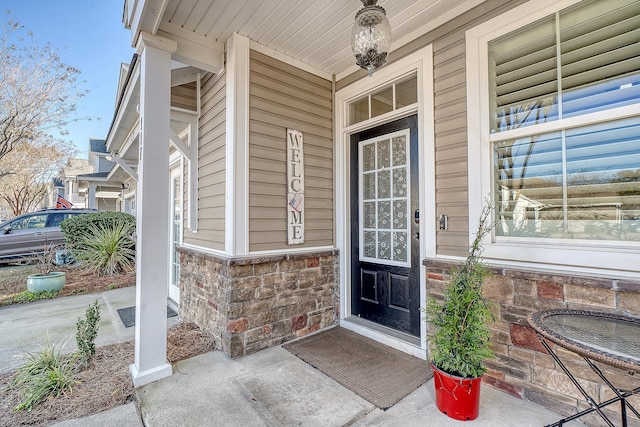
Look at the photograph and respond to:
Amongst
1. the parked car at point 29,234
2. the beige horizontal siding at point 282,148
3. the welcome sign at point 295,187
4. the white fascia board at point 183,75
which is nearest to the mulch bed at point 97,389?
the beige horizontal siding at point 282,148

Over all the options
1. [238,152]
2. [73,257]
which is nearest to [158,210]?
[238,152]

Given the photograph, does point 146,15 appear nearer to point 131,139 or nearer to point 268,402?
point 268,402

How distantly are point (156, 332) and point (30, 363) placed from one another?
1.00 metres

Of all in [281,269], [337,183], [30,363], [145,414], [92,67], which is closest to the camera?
[145,414]

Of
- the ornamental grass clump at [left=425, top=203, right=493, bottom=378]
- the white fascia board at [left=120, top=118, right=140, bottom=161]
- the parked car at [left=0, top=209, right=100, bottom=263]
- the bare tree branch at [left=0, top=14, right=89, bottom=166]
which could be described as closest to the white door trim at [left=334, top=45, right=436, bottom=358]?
the ornamental grass clump at [left=425, top=203, right=493, bottom=378]

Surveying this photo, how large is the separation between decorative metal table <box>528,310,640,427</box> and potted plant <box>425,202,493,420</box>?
290 millimetres

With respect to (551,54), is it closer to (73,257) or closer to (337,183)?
(337,183)

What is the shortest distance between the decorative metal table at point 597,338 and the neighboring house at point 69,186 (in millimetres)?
17467

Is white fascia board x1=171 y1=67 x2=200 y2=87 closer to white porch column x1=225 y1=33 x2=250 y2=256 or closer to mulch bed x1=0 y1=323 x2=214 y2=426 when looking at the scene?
white porch column x1=225 y1=33 x2=250 y2=256

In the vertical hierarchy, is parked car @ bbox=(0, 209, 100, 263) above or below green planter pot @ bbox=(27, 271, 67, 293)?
above

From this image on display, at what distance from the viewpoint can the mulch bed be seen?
1813 millimetres

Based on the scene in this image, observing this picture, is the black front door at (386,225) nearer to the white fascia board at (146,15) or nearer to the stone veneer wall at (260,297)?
the stone veneer wall at (260,297)

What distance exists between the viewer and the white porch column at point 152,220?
7.18ft

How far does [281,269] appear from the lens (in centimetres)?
284
